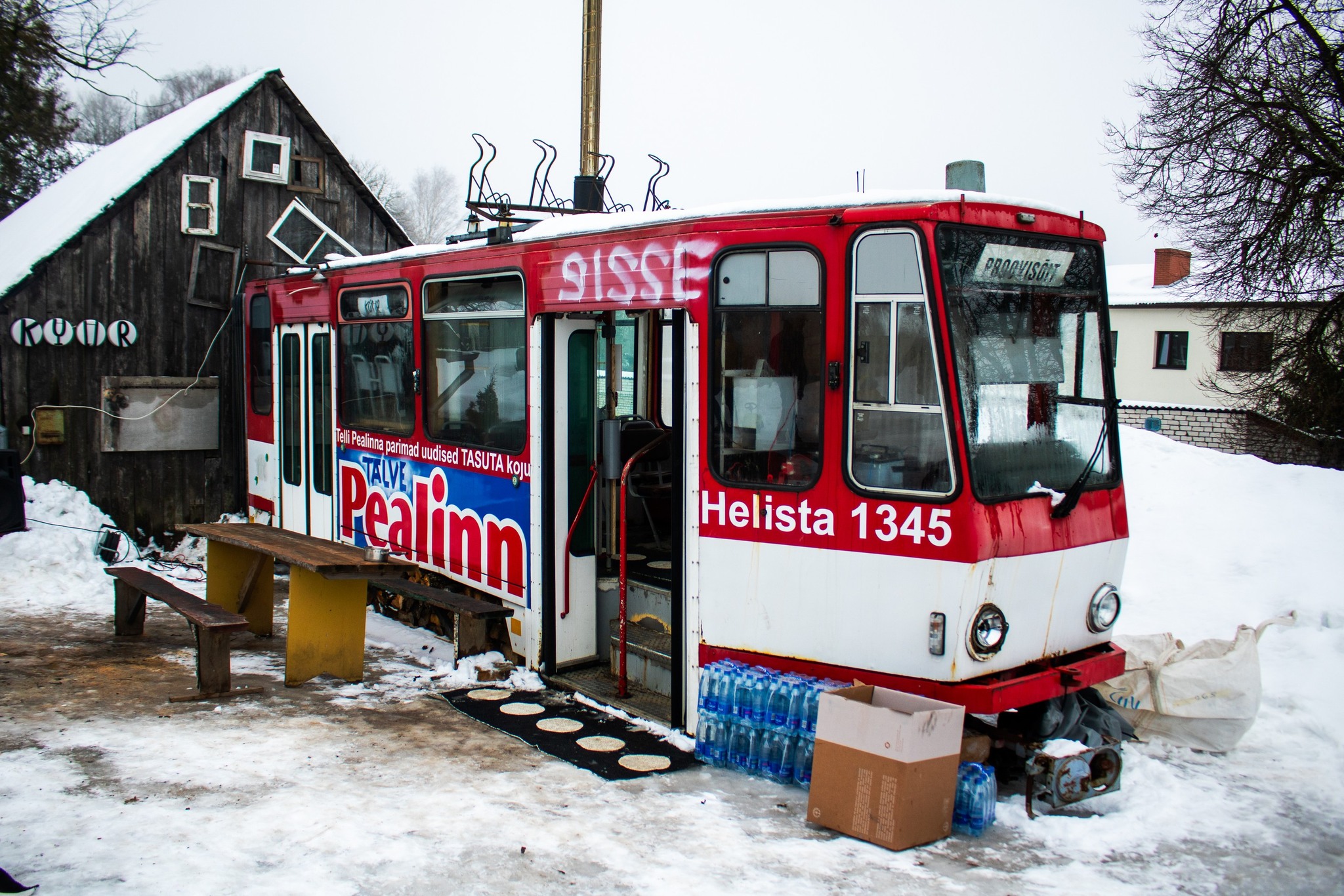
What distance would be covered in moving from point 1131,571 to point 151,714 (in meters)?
7.51

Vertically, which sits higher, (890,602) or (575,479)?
(575,479)

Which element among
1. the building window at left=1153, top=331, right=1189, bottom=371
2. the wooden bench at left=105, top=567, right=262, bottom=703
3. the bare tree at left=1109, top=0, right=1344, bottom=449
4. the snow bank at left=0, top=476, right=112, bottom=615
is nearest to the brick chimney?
the building window at left=1153, top=331, right=1189, bottom=371

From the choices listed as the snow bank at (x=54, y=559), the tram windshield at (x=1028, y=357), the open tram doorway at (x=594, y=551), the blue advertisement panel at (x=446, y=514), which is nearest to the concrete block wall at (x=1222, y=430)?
the tram windshield at (x=1028, y=357)

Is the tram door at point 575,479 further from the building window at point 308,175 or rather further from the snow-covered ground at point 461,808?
the building window at point 308,175

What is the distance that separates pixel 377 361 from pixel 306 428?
59.2 inches

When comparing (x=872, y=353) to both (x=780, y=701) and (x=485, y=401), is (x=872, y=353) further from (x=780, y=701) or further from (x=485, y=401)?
(x=485, y=401)

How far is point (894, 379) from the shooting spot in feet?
14.7

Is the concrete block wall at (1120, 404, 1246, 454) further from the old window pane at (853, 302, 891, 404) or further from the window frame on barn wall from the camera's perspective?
the old window pane at (853, 302, 891, 404)

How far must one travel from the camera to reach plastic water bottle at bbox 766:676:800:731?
4.77 m

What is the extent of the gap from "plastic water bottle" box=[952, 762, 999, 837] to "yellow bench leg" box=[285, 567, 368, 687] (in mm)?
3688

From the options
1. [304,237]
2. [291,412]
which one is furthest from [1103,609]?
[304,237]

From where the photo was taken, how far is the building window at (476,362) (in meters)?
6.38

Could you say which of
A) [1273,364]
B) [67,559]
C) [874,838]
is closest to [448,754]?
[874,838]

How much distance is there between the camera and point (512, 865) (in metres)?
3.89
